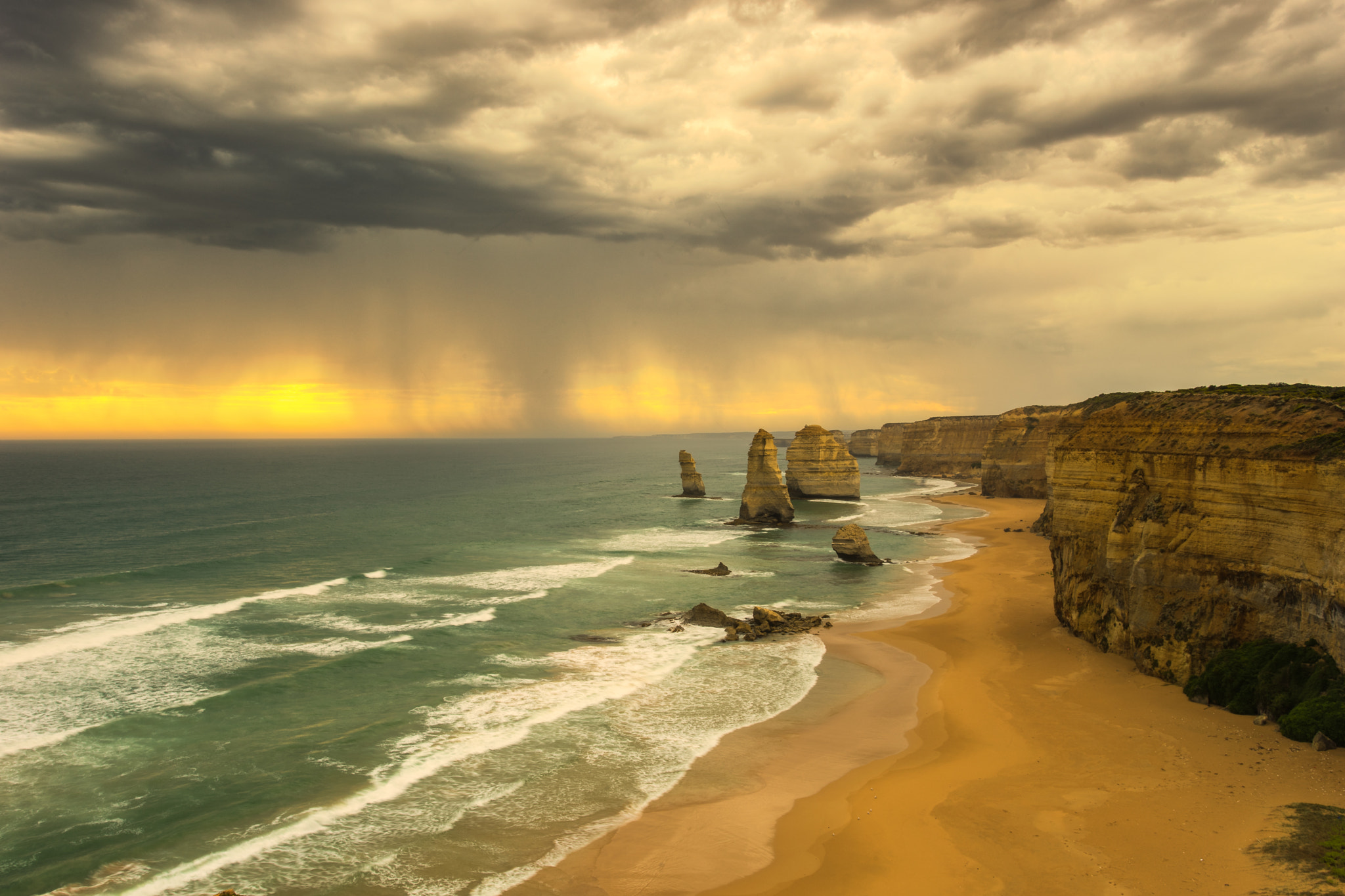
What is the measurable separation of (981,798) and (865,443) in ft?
589

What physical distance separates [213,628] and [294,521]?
1659 inches

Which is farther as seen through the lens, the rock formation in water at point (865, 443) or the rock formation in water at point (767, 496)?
the rock formation in water at point (865, 443)

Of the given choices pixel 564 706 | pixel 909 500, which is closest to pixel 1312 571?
pixel 564 706

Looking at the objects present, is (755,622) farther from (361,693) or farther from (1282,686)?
(1282,686)

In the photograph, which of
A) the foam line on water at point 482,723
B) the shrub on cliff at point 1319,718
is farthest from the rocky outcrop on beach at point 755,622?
the shrub on cliff at point 1319,718

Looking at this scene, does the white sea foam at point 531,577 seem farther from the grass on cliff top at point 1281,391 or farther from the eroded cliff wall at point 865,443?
the eroded cliff wall at point 865,443

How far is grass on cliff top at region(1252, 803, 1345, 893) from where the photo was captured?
1204 centimetres

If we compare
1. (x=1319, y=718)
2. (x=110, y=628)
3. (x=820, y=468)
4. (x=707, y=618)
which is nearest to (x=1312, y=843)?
(x=1319, y=718)

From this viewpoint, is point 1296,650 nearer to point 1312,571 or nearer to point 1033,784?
point 1312,571

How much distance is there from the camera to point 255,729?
70.2 feet

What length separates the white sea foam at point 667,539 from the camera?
2266 inches

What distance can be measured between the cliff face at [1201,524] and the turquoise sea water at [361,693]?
10451 millimetres

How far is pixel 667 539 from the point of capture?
62.1 metres

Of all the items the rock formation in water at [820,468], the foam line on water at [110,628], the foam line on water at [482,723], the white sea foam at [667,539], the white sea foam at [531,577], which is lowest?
the foam line on water at [482,723]
